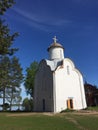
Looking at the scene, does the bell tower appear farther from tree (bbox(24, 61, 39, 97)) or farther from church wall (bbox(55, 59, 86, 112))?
tree (bbox(24, 61, 39, 97))

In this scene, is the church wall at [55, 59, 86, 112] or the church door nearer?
the church wall at [55, 59, 86, 112]

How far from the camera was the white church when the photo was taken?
3061 cm

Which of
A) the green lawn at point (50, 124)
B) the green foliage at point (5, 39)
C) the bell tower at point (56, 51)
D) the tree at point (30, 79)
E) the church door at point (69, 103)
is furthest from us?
the tree at point (30, 79)

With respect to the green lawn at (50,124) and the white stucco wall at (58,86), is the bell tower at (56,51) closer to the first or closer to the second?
the white stucco wall at (58,86)

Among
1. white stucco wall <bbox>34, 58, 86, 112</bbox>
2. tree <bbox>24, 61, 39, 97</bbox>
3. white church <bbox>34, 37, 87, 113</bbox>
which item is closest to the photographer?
white stucco wall <bbox>34, 58, 86, 112</bbox>

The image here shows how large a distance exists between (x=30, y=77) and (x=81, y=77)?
52.8 feet

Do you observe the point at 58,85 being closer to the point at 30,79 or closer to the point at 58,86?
the point at 58,86

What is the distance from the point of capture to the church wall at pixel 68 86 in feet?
101

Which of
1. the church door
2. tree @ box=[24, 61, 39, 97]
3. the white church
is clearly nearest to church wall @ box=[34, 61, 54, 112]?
the white church

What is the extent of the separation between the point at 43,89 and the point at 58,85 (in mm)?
4005

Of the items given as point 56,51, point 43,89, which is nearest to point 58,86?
point 43,89

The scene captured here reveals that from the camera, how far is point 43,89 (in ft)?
110

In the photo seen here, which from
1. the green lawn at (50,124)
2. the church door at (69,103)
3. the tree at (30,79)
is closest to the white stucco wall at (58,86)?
the church door at (69,103)

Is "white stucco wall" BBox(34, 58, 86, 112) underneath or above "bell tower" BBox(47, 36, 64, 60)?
underneath
